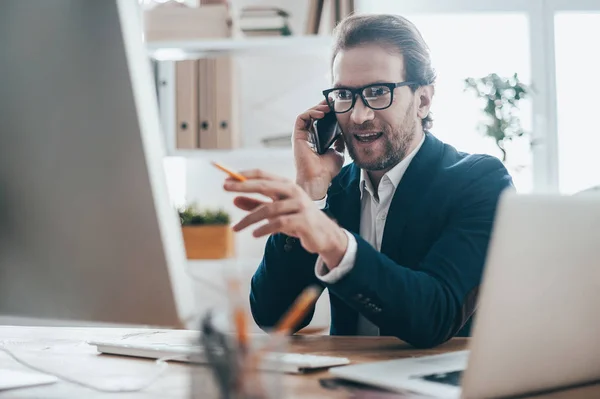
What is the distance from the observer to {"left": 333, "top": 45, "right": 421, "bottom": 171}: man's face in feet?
5.80

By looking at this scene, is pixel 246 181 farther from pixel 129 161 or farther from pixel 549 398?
pixel 549 398

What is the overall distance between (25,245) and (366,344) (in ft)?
2.07

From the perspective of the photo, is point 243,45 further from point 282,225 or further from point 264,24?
point 282,225

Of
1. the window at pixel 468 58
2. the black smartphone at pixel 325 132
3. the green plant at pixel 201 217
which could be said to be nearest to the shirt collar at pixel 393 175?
the black smartphone at pixel 325 132

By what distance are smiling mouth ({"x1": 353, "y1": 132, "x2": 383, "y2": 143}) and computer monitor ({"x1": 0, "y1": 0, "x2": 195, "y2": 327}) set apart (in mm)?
1222

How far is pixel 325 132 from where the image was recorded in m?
1.78

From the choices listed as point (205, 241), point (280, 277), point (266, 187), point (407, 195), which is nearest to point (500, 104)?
point (205, 241)

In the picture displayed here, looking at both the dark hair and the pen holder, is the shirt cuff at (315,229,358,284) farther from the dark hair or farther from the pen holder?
the dark hair

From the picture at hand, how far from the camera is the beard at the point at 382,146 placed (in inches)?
69.5

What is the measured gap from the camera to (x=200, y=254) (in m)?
2.68

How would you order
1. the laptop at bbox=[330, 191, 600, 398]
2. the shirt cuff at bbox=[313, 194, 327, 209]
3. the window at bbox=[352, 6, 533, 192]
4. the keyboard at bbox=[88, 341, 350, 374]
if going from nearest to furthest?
the laptop at bbox=[330, 191, 600, 398] → the keyboard at bbox=[88, 341, 350, 374] → the shirt cuff at bbox=[313, 194, 327, 209] → the window at bbox=[352, 6, 533, 192]

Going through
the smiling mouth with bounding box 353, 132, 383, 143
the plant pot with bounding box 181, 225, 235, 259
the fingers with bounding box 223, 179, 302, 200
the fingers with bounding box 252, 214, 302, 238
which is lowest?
the plant pot with bounding box 181, 225, 235, 259

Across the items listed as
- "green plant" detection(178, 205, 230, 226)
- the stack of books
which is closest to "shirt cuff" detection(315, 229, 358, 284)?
"green plant" detection(178, 205, 230, 226)

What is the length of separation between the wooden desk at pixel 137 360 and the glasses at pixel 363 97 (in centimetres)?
73
